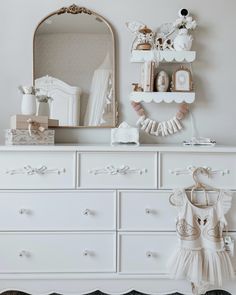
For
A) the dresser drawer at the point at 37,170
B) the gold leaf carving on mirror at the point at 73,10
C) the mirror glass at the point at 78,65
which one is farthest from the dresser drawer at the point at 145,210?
the gold leaf carving on mirror at the point at 73,10

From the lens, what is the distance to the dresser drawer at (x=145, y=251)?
187 cm

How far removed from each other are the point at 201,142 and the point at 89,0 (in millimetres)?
1155

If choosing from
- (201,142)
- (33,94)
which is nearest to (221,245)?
(201,142)

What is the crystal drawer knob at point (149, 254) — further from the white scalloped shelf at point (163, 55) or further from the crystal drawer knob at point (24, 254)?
the white scalloped shelf at point (163, 55)

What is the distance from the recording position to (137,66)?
2.29 metres

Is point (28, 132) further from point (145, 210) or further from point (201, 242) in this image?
point (201, 242)

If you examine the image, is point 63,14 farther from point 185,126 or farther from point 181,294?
point 181,294

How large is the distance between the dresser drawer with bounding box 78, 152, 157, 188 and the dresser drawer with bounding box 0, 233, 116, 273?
0.28 m

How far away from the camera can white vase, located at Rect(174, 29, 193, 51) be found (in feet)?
7.13

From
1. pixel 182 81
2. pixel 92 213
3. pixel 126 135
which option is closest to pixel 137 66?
pixel 182 81

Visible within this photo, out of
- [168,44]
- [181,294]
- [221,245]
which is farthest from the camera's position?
[168,44]

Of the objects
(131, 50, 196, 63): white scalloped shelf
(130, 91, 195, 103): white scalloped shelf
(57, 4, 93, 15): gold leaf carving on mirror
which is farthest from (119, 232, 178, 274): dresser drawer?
(57, 4, 93, 15): gold leaf carving on mirror

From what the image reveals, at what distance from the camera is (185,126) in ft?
7.55

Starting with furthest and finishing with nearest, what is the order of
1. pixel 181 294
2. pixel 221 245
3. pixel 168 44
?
1. pixel 168 44
2. pixel 181 294
3. pixel 221 245
